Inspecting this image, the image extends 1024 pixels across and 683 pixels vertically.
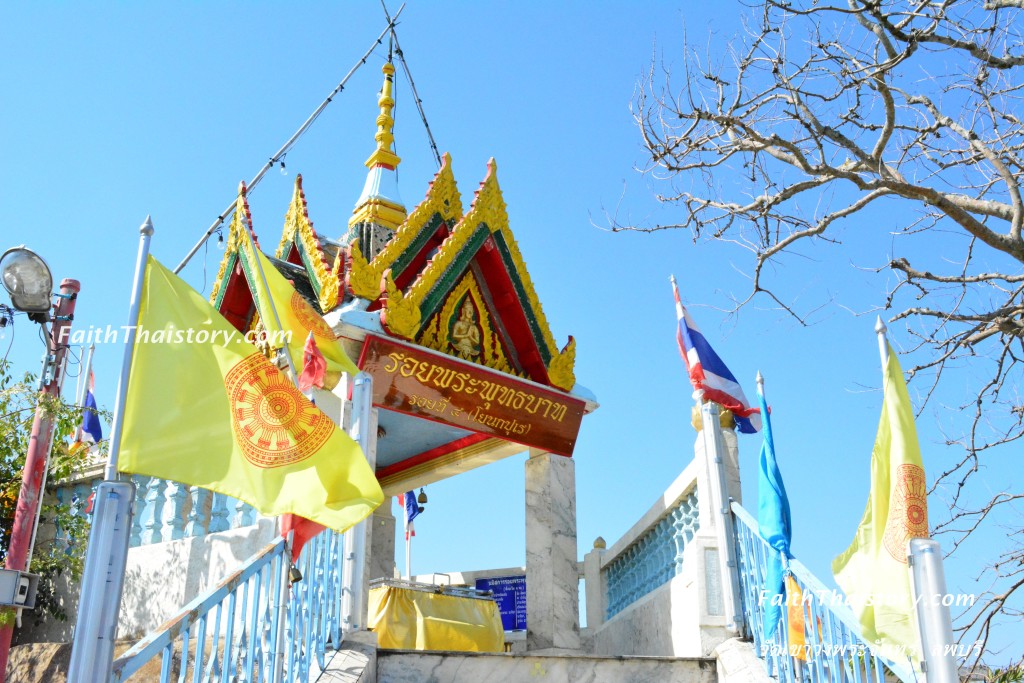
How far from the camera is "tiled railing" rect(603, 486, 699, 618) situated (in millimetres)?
8609

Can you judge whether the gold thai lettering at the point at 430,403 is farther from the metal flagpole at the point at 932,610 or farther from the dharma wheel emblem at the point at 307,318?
the metal flagpole at the point at 932,610

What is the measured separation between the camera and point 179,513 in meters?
8.34

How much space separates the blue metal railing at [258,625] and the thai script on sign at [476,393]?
2461 millimetres

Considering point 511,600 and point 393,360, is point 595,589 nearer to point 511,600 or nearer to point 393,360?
point 511,600

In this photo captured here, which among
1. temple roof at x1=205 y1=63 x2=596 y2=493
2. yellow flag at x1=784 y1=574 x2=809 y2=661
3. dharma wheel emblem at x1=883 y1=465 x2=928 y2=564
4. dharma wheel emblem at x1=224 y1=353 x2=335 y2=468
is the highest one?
temple roof at x1=205 y1=63 x2=596 y2=493

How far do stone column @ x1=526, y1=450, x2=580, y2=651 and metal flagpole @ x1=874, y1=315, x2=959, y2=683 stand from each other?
5022 millimetres

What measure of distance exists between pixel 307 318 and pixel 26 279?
7.59ft

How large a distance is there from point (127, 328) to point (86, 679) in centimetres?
171

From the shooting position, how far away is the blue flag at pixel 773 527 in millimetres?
6781

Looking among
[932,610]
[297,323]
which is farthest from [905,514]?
[297,323]

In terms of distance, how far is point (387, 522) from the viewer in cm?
1247

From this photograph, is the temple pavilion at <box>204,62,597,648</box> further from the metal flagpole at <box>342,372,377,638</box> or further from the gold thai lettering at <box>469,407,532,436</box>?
the metal flagpole at <box>342,372,377,638</box>

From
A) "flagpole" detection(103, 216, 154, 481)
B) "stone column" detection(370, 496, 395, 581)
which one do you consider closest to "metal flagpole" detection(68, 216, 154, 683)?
"flagpole" detection(103, 216, 154, 481)

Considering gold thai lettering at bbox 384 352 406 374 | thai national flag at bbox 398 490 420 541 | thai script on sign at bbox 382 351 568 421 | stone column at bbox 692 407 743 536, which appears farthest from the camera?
thai national flag at bbox 398 490 420 541
